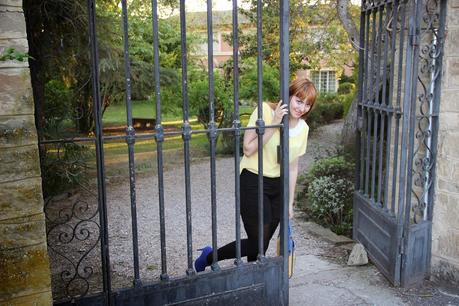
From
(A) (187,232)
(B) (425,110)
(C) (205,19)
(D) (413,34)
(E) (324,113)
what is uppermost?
(C) (205,19)

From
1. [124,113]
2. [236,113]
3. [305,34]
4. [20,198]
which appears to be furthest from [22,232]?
[124,113]

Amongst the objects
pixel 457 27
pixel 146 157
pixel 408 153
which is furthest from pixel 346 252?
pixel 146 157

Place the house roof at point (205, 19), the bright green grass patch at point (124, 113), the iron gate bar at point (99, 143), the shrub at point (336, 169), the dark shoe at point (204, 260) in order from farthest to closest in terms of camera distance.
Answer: the house roof at point (205, 19) → the bright green grass patch at point (124, 113) → the shrub at point (336, 169) → the dark shoe at point (204, 260) → the iron gate bar at point (99, 143)

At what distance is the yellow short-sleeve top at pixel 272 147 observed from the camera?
338 centimetres

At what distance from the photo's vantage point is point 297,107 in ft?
11.2

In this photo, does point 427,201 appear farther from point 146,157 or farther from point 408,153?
point 146,157

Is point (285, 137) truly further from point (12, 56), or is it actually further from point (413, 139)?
point (12, 56)

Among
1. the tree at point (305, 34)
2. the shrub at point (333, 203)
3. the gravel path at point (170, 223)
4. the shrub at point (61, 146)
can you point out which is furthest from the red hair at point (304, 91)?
the tree at point (305, 34)

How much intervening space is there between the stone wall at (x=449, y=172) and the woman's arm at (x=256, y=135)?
165cm

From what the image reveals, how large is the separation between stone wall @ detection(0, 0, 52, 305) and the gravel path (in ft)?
8.12

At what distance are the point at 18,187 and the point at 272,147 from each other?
184 cm

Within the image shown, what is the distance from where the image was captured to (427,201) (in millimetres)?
4223

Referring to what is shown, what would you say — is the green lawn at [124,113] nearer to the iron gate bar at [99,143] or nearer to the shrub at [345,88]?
the shrub at [345,88]

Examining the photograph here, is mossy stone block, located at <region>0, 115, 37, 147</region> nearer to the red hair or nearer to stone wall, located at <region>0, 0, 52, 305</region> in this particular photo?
stone wall, located at <region>0, 0, 52, 305</region>
